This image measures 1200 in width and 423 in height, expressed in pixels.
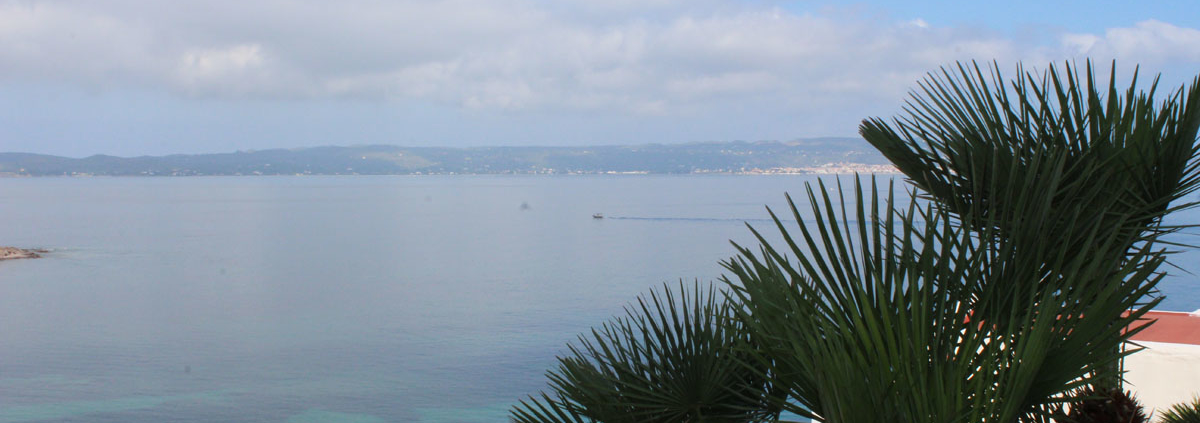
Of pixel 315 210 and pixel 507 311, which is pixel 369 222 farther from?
pixel 507 311

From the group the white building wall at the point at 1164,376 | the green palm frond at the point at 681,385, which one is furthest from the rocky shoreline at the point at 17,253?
the green palm frond at the point at 681,385

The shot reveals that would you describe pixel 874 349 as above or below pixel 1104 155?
below

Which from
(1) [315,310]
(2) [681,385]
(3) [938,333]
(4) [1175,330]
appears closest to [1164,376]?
(4) [1175,330]

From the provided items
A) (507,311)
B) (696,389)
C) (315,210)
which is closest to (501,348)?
(507,311)

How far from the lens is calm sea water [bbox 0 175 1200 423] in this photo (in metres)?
30.5

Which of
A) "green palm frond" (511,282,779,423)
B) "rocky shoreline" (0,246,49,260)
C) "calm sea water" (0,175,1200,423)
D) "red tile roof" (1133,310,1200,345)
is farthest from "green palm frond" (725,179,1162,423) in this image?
"rocky shoreline" (0,246,49,260)

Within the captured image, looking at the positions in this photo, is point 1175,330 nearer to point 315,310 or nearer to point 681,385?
point 681,385

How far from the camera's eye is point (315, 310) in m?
45.4

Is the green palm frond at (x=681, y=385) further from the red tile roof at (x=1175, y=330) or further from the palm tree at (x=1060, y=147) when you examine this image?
the red tile roof at (x=1175, y=330)

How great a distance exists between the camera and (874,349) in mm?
2078

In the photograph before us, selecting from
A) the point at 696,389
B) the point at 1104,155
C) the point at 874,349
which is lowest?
the point at 696,389

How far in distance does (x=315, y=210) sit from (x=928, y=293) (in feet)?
373

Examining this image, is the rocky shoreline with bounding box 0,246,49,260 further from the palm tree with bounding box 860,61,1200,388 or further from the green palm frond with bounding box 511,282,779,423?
the palm tree with bounding box 860,61,1200,388

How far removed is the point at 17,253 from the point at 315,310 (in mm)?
26470
